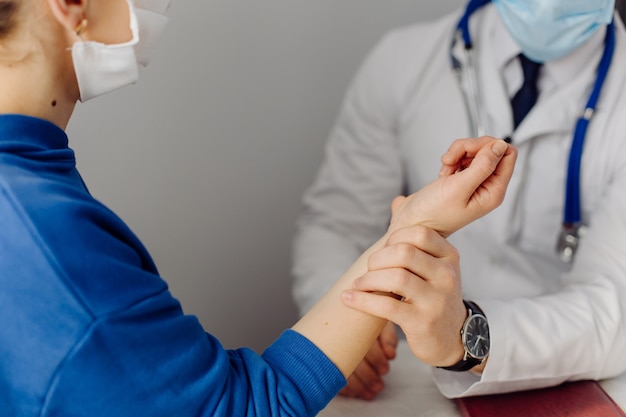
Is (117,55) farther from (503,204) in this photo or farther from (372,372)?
(503,204)

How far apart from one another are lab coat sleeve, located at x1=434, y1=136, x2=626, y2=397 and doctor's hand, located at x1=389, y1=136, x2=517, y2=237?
18cm

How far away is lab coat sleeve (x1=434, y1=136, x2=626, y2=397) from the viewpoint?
0.91m

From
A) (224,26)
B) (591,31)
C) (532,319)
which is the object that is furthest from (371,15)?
(532,319)

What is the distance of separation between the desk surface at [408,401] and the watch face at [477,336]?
0.10 metres

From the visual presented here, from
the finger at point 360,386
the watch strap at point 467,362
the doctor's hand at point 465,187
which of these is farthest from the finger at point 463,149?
the finger at point 360,386

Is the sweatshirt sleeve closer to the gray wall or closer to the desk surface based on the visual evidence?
the desk surface

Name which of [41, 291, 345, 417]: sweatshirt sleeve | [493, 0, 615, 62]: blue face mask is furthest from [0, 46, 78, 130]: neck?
[493, 0, 615, 62]: blue face mask

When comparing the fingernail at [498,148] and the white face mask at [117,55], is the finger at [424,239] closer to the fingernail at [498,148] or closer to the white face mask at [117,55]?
the fingernail at [498,148]

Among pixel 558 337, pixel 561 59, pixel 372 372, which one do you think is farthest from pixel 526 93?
pixel 372 372

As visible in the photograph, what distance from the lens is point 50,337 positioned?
581 millimetres

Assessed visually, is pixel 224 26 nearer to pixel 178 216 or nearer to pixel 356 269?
pixel 178 216

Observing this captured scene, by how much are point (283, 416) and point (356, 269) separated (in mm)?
193

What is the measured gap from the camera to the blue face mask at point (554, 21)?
104 centimetres

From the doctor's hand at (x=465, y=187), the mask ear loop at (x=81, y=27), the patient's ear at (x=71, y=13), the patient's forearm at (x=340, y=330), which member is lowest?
the patient's forearm at (x=340, y=330)
